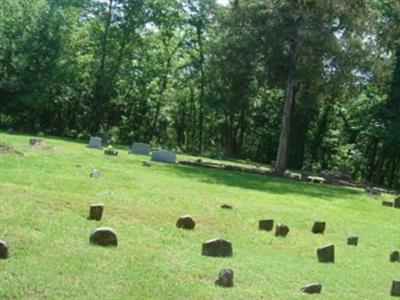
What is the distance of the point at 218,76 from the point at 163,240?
28236 mm

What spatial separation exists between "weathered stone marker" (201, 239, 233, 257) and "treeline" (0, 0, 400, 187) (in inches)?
827

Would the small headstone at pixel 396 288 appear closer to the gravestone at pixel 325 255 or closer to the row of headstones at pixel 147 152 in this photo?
the gravestone at pixel 325 255

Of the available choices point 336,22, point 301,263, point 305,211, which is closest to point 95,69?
point 336,22

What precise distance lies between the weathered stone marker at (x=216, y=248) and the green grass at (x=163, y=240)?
19 centimetres

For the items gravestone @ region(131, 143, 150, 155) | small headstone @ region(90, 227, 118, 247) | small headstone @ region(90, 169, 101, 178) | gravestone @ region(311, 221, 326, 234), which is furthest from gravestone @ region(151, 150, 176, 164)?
small headstone @ region(90, 227, 118, 247)

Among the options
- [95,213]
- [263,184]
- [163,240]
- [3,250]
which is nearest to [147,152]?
[263,184]

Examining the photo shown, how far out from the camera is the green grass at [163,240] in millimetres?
7668

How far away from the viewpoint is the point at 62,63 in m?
42.7

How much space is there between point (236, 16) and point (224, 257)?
78.4 feet

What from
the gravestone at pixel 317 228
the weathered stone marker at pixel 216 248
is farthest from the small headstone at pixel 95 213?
the gravestone at pixel 317 228

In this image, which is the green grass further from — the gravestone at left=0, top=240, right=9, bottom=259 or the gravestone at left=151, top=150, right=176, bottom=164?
the gravestone at left=151, top=150, right=176, bottom=164

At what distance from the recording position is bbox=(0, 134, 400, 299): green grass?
25.2 ft

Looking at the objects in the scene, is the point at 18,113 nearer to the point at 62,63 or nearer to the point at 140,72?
the point at 62,63

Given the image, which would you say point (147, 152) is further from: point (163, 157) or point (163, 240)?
point (163, 240)
